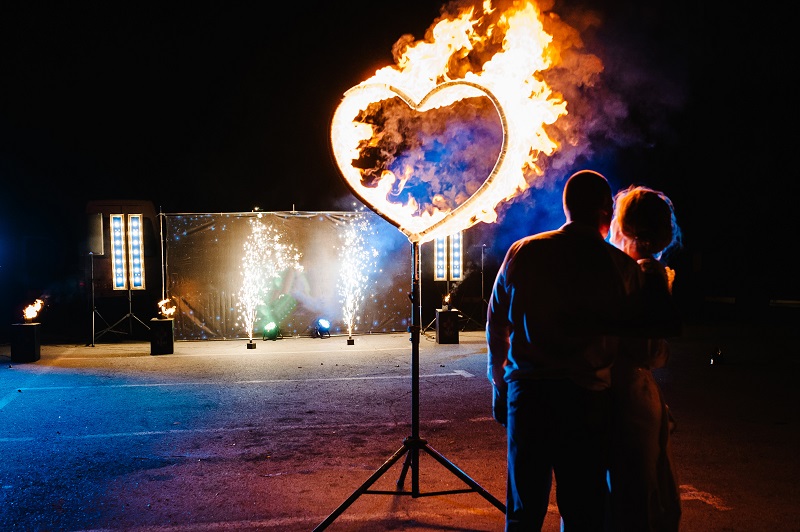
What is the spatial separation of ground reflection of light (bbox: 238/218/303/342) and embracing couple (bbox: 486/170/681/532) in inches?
495

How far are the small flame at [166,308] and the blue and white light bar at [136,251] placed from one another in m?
1.07

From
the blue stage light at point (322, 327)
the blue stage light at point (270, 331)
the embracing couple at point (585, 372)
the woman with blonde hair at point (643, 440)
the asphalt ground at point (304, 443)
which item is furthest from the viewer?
the blue stage light at point (322, 327)

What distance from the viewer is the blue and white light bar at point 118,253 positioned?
14727 mm

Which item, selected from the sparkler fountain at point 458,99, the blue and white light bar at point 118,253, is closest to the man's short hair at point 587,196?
the sparkler fountain at point 458,99

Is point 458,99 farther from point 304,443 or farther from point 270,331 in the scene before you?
point 270,331

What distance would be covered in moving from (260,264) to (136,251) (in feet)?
10.5

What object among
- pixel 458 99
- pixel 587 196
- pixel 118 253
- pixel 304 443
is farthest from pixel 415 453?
pixel 118 253

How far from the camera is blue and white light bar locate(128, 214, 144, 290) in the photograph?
48.6ft

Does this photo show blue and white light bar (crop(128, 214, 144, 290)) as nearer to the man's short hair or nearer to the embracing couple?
the embracing couple

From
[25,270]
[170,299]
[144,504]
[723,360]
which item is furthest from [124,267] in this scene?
[723,360]

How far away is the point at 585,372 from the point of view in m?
2.65

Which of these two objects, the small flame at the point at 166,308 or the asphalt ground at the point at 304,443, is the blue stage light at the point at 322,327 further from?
the small flame at the point at 166,308

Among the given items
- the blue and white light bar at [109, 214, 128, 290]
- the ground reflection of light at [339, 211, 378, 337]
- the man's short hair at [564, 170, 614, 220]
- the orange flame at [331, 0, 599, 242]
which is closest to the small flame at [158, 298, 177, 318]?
the blue and white light bar at [109, 214, 128, 290]

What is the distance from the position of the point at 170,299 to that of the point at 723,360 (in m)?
12.5
